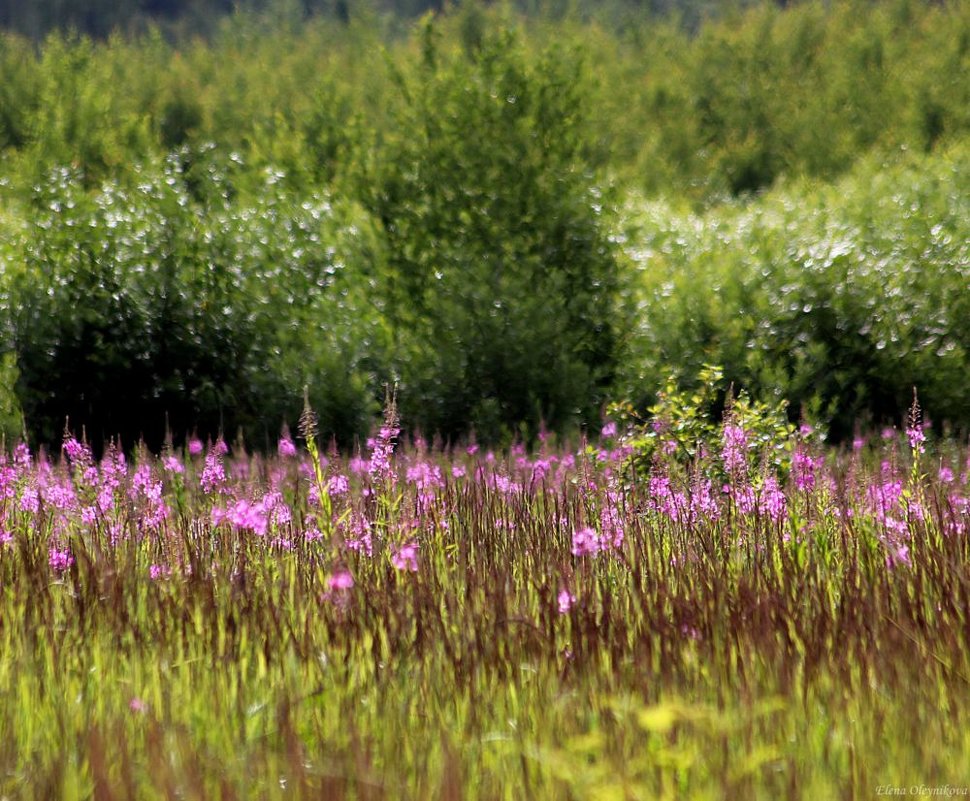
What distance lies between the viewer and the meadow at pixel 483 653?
2.33 m

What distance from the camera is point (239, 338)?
11.6 metres

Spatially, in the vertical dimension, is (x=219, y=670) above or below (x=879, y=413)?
Answer: below

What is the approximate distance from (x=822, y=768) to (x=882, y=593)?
3.29 feet

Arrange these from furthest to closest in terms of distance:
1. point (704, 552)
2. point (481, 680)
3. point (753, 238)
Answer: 1. point (753, 238)
2. point (704, 552)
3. point (481, 680)

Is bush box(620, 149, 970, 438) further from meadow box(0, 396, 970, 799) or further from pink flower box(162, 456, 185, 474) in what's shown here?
meadow box(0, 396, 970, 799)

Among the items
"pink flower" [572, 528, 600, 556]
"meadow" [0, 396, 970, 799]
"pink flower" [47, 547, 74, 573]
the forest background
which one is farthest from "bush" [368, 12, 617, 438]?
"pink flower" [572, 528, 600, 556]

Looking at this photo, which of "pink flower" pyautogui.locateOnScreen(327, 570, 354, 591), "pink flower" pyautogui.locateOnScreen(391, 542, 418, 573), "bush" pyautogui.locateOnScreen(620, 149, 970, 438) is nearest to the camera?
"pink flower" pyautogui.locateOnScreen(327, 570, 354, 591)

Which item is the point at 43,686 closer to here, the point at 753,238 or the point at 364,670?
the point at 364,670

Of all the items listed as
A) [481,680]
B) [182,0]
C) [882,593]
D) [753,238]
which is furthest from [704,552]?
[182,0]

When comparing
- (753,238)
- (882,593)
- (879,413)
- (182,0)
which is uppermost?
(182,0)

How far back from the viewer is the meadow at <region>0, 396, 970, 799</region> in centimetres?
233

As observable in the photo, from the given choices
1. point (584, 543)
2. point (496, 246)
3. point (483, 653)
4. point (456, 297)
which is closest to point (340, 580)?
point (483, 653)

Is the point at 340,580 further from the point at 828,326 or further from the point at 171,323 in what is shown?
the point at 828,326

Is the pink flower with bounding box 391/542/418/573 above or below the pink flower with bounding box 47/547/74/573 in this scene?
below
